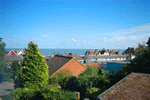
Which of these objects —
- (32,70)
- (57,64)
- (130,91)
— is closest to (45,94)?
(32,70)

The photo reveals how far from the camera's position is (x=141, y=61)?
45.7ft

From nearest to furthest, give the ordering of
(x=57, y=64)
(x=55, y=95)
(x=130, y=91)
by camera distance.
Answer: (x=130, y=91)
(x=55, y=95)
(x=57, y=64)

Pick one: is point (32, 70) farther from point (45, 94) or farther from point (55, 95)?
point (55, 95)

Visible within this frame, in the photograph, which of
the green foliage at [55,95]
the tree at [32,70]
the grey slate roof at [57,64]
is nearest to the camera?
the green foliage at [55,95]

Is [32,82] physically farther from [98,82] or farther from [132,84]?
[132,84]

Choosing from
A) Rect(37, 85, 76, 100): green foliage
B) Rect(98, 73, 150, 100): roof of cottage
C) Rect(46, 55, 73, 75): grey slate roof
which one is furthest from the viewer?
Rect(46, 55, 73, 75): grey slate roof

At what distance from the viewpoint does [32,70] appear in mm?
12531

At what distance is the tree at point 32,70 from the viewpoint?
40.3ft

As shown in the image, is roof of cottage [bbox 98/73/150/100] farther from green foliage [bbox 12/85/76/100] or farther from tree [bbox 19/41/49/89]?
tree [bbox 19/41/49/89]

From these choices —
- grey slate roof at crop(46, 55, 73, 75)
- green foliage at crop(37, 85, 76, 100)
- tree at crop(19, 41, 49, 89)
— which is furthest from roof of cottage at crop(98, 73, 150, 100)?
grey slate roof at crop(46, 55, 73, 75)

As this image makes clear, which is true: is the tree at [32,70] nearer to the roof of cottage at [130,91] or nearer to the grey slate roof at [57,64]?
the grey slate roof at [57,64]

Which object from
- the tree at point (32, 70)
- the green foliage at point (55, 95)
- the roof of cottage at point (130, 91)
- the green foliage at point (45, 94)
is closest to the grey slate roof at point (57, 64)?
the tree at point (32, 70)

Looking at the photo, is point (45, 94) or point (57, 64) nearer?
point (45, 94)

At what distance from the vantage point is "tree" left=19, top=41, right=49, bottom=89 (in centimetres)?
1230
